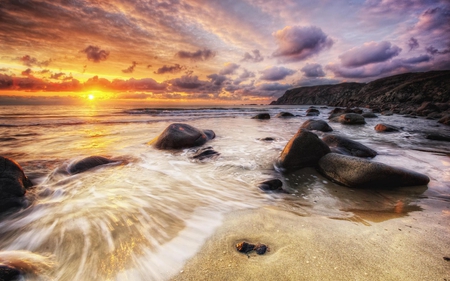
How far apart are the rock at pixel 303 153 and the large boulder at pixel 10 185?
16.2 ft

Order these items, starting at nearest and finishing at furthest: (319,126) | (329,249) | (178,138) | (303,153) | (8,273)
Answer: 1. (8,273)
2. (329,249)
3. (303,153)
4. (178,138)
5. (319,126)

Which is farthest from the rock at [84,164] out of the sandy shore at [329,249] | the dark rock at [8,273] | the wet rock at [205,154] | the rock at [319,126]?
the rock at [319,126]

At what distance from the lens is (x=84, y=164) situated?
4.67m

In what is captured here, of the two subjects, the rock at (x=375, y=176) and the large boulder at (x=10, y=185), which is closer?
the large boulder at (x=10, y=185)

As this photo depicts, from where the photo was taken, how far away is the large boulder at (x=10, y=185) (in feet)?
9.48

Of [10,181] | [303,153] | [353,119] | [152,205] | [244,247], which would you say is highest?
[353,119]

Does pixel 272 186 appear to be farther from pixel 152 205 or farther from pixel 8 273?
pixel 8 273

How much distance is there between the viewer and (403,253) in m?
1.81

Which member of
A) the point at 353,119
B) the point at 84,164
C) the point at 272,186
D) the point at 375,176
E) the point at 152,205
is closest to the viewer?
the point at 152,205

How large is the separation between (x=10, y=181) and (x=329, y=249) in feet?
15.3

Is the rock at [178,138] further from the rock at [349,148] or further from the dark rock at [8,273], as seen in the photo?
the dark rock at [8,273]

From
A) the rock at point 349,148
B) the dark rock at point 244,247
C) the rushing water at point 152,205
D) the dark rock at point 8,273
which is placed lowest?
the rushing water at point 152,205

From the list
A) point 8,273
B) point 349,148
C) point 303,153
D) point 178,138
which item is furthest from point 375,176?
point 178,138

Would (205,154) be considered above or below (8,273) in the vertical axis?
below
